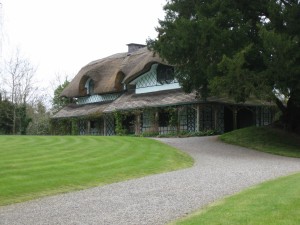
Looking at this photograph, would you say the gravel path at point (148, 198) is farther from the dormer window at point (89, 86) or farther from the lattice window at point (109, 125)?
the dormer window at point (89, 86)

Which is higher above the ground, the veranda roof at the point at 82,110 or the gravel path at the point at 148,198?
the veranda roof at the point at 82,110

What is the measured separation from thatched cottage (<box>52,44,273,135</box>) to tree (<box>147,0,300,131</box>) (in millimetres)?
5071

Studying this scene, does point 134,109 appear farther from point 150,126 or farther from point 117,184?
point 117,184

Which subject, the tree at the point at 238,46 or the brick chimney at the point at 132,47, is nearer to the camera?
the tree at the point at 238,46

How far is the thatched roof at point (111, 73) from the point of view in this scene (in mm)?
33709

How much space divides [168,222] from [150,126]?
24182 millimetres

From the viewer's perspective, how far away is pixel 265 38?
53.4 ft

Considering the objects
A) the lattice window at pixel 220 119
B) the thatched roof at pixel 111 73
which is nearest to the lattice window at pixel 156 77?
the thatched roof at pixel 111 73

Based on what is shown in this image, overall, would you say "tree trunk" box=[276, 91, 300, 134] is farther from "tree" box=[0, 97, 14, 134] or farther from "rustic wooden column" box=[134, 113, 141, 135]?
"tree" box=[0, 97, 14, 134]

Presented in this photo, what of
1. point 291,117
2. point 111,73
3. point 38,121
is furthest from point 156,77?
point 38,121

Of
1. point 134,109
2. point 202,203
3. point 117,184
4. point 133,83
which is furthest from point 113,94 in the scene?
point 202,203

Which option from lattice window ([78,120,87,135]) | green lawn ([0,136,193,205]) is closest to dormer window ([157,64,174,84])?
lattice window ([78,120,87,135])

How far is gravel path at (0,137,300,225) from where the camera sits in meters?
6.83

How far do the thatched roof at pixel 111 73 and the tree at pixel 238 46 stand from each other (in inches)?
457
